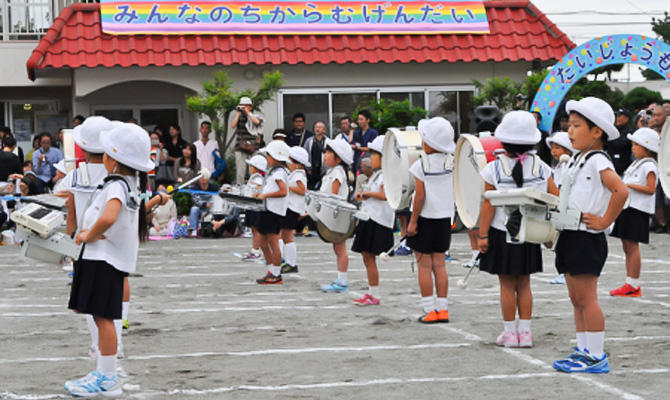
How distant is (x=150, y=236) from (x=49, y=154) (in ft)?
8.50

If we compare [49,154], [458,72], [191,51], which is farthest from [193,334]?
[458,72]

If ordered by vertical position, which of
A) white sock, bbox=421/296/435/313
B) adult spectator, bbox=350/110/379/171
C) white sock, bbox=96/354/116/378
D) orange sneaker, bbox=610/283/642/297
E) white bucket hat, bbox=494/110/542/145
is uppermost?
adult spectator, bbox=350/110/379/171

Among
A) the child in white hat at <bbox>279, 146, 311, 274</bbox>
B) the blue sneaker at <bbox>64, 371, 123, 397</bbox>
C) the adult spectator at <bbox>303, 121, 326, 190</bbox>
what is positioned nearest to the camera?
the blue sneaker at <bbox>64, 371, 123, 397</bbox>

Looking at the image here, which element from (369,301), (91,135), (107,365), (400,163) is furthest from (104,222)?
(369,301)

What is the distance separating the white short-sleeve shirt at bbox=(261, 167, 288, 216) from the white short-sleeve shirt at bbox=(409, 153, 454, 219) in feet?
9.93

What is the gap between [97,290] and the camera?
6.35m

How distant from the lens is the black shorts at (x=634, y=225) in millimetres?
10422

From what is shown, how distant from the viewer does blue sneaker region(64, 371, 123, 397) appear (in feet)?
20.3

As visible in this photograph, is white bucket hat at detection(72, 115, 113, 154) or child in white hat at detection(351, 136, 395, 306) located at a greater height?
white bucket hat at detection(72, 115, 113, 154)

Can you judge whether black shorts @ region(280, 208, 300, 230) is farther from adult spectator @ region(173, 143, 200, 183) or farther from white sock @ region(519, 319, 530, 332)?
adult spectator @ region(173, 143, 200, 183)

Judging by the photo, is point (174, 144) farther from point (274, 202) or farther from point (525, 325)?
point (525, 325)

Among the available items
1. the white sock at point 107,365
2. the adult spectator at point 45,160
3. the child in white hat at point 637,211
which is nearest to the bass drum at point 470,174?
the child in white hat at point 637,211

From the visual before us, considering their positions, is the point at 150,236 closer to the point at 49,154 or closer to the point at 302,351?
the point at 49,154

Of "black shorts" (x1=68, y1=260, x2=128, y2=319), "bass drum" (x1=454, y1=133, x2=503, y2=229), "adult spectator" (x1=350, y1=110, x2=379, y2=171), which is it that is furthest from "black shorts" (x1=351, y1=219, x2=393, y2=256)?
"adult spectator" (x1=350, y1=110, x2=379, y2=171)
